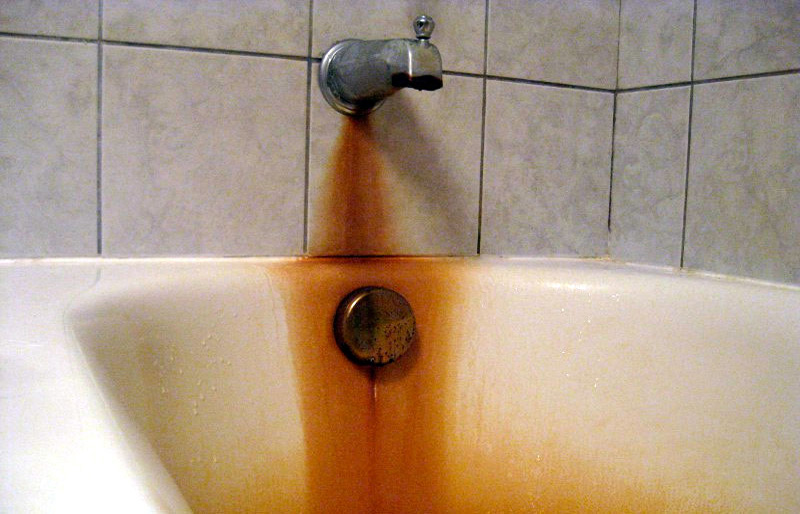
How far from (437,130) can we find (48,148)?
507mm

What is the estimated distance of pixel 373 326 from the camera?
32.3 inches

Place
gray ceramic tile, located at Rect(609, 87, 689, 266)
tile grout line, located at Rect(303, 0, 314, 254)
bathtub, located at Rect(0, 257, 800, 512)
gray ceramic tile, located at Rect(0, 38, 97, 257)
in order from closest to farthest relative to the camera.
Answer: bathtub, located at Rect(0, 257, 800, 512), gray ceramic tile, located at Rect(0, 38, 97, 257), tile grout line, located at Rect(303, 0, 314, 254), gray ceramic tile, located at Rect(609, 87, 689, 266)

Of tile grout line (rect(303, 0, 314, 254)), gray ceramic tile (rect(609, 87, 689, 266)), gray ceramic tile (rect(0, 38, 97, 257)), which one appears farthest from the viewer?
gray ceramic tile (rect(609, 87, 689, 266))

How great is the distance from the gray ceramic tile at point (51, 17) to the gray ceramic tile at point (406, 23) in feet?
0.90

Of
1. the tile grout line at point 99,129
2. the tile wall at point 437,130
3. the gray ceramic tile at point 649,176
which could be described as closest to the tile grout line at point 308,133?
the tile wall at point 437,130

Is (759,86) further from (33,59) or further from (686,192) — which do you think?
(33,59)

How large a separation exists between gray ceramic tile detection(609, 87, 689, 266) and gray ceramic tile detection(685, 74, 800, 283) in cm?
2

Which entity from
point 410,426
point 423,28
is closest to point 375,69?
point 423,28

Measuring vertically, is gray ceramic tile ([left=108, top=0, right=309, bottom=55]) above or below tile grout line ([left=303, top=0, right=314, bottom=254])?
above

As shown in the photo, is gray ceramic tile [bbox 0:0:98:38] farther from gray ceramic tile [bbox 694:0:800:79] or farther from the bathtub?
gray ceramic tile [bbox 694:0:800:79]

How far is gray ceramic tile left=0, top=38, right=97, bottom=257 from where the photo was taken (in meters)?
0.78

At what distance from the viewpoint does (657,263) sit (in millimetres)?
1029

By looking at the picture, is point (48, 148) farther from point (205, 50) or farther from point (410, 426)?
point (410, 426)

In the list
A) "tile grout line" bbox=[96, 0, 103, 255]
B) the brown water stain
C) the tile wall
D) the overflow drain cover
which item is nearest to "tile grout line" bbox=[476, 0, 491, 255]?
the tile wall
